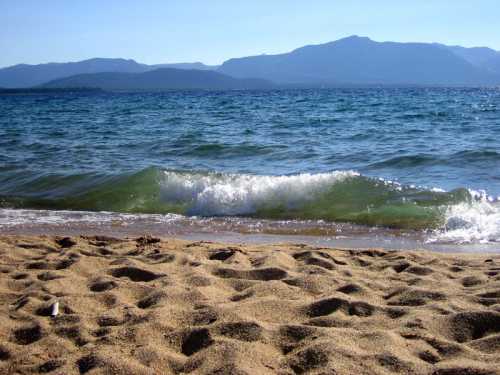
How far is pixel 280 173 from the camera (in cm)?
1174

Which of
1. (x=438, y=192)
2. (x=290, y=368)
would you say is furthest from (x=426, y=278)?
(x=438, y=192)

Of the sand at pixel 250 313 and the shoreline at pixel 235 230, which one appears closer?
the sand at pixel 250 313

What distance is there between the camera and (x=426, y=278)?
456 cm

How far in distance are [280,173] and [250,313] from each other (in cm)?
811

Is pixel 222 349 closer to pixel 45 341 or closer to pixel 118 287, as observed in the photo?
pixel 45 341

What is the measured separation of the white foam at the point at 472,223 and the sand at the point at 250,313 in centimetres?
145

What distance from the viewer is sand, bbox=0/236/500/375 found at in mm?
3070

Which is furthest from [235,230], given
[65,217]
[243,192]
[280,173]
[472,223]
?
[280,173]

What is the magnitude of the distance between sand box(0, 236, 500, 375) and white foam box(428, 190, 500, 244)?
1.45 metres

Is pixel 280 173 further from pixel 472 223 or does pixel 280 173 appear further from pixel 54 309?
pixel 54 309

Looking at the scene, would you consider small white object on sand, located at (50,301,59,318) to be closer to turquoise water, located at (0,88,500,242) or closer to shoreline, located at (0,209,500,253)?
shoreline, located at (0,209,500,253)

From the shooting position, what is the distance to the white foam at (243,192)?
9.27 meters

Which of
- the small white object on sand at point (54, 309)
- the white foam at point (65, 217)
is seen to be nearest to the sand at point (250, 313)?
the small white object on sand at point (54, 309)

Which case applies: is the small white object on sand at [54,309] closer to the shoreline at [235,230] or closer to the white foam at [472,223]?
the shoreline at [235,230]
